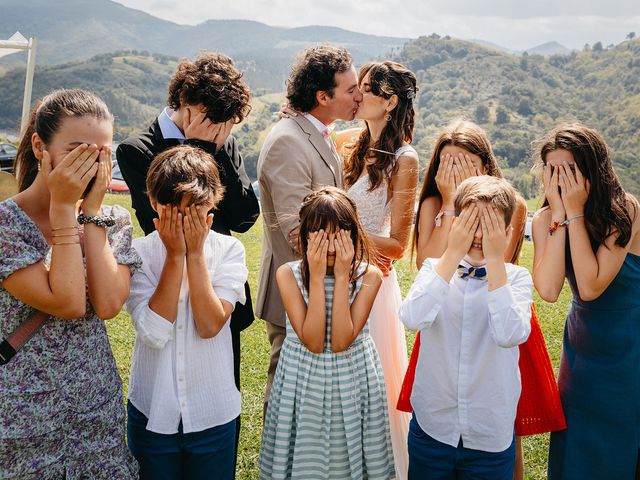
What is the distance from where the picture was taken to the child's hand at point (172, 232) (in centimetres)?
261

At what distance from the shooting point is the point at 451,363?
2824 mm

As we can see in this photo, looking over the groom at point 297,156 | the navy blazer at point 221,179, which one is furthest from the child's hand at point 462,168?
the navy blazer at point 221,179

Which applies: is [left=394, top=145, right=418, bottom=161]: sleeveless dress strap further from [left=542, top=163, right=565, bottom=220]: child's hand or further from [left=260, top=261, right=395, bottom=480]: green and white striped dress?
[left=260, top=261, right=395, bottom=480]: green and white striped dress

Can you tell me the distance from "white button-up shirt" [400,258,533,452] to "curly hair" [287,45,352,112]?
1.47m

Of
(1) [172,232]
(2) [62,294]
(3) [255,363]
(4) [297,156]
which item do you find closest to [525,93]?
(3) [255,363]

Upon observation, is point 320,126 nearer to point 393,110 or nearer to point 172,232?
point 393,110

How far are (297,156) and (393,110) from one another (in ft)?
2.68

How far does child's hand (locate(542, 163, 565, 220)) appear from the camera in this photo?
3.02m

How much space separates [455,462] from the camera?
2781 mm

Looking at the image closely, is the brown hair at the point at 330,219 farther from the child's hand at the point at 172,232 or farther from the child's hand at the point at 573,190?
the child's hand at the point at 573,190

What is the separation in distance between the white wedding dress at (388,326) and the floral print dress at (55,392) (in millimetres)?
1659

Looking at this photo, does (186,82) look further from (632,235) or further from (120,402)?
(632,235)

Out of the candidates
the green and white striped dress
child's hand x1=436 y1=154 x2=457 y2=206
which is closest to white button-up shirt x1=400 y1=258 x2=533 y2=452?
the green and white striped dress

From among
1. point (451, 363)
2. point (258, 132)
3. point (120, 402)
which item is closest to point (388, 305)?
point (451, 363)
